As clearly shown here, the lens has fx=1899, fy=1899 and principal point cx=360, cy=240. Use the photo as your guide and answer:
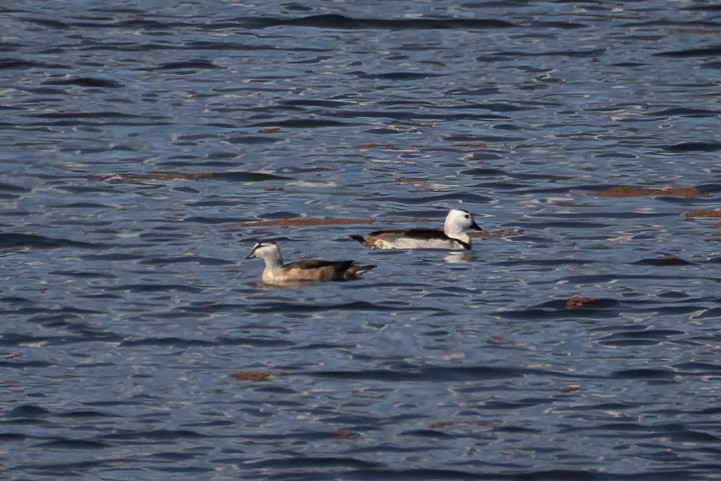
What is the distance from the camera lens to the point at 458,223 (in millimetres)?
14734

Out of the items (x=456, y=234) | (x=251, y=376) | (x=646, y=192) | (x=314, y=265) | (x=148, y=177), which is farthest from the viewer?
(x=148, y=177)

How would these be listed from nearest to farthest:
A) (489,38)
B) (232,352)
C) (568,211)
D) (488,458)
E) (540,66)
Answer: (488,458) < (232,352) < (568,211) < (540,66) < (489,38)

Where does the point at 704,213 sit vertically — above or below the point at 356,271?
below

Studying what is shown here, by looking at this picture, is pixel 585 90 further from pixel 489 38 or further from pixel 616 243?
pixel 616 243

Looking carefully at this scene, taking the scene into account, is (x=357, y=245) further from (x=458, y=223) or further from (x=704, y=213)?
(x=704, y=213)

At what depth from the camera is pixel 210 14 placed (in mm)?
26656

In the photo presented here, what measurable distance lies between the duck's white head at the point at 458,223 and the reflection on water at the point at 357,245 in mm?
246

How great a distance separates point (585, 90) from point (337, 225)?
7121mm

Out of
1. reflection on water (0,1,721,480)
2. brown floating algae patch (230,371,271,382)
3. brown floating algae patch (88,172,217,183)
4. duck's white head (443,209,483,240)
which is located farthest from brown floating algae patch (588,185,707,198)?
brown floating algae patch (230,371,271,382)

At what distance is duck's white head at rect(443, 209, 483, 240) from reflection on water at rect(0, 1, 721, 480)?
0.25 meters

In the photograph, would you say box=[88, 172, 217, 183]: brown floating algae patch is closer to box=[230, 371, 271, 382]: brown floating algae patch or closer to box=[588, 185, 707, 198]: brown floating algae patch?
box=[588, 185, 707, 198]: brown floating algae patch

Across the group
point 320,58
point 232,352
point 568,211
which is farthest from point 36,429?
point 320,58

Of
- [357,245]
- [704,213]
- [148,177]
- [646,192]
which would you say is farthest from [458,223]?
[148,177]

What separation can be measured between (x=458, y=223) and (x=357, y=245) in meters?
0.80
